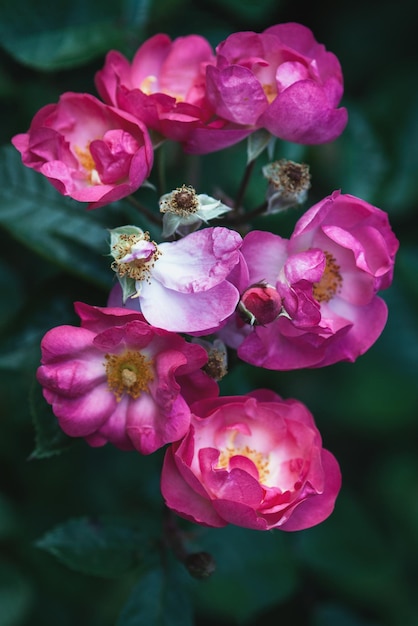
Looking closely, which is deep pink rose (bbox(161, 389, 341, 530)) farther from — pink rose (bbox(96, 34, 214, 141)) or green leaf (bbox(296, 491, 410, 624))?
green leaf (bbox(296, 491, 410, 624))

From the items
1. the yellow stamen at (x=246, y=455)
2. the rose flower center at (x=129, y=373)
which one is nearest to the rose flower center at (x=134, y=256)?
the rose flower center at (x=129, y=373)

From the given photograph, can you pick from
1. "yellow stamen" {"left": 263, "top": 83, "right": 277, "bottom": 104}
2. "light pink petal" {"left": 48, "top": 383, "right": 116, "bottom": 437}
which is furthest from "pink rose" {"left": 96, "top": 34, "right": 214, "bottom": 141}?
"light pink petal" {"left": 48, "top": 383, "right": 116, "bottom": 437}

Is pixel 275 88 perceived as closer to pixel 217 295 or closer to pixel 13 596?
pixel 217 295

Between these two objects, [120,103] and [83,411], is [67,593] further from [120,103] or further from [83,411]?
[120,103]

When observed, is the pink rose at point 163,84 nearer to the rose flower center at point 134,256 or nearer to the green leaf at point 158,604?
the rose flower center at point 134,256

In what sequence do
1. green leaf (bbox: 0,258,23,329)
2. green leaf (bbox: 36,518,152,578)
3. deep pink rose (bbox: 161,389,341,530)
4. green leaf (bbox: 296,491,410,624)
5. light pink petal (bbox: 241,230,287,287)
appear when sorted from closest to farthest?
1. deep pink rose (bbox: 161,389,341,530)
2. light pink petal (bbox: 241,230,287,287)
3. green leaf (bbox: 36,518,152,578)
4. green leaf (bbox: 0,258,23,329)
5. green leaf (bbox: 296,491,410,624)

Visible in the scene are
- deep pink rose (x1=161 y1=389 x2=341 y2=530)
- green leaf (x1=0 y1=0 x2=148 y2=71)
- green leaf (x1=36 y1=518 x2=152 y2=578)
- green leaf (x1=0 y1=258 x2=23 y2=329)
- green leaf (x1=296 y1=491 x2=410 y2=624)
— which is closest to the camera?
deep pink rose (x1=161 y1=389 x2=341 y2=530)
